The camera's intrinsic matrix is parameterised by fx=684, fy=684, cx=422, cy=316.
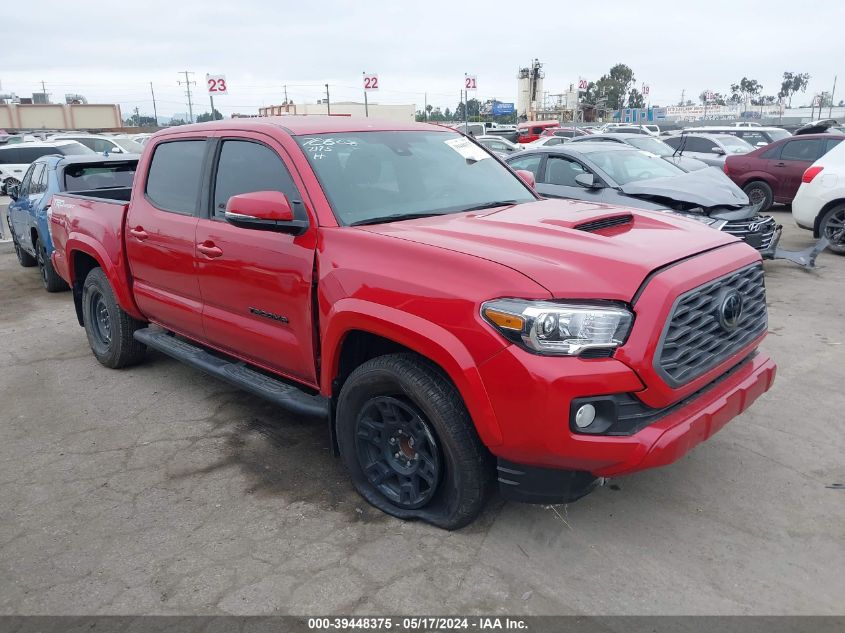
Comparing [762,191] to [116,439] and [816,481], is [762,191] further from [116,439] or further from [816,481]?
[116,439]

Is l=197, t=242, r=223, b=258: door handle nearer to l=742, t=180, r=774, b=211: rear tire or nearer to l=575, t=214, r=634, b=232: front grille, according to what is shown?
l=575, t=214, r=634, b=232: front grille

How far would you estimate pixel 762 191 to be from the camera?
13023mm

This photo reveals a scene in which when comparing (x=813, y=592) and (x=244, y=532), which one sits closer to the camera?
(x=813, y=592)

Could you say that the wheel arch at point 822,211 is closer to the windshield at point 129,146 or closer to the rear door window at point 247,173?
the rear door window at point 247,173

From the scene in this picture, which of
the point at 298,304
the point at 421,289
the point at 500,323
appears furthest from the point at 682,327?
the point at 298,304

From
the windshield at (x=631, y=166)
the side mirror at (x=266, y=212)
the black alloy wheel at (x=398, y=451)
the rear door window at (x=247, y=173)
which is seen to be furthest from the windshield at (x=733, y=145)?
the black alloy wheel at (x=398, y=451)

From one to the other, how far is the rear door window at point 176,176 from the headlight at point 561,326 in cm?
253

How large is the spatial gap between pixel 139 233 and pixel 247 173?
1238 mm

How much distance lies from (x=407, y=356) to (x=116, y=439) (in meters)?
2.40

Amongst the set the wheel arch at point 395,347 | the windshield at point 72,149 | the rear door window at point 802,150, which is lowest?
the wheel arch at point 395,347

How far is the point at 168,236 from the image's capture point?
4430mm

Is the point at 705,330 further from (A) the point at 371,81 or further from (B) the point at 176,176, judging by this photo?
(A) the point at 371,81

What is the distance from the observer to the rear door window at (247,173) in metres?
3.72

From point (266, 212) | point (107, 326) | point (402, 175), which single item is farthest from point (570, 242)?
point (107, 326)
